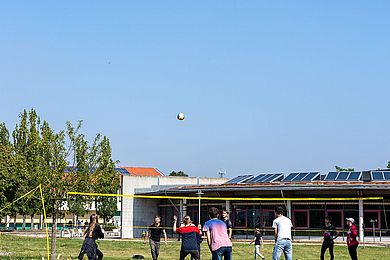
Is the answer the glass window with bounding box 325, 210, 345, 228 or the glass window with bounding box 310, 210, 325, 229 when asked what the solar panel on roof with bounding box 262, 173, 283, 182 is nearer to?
the glass window with bounding box 310, 210, 325, 229

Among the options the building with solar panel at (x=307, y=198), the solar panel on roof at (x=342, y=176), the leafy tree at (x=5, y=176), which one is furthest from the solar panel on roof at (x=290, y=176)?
the leafy tree at (x=5, y=176)

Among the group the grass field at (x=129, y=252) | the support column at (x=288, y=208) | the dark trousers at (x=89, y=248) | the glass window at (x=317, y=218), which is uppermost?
the support column at (x=288, y=208)

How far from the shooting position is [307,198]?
1908 inches

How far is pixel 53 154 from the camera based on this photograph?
24938 millimetres

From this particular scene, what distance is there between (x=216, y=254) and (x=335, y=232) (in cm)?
1002

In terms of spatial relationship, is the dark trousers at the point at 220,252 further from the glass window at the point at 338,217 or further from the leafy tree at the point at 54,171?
the glass window at the point at 338,217

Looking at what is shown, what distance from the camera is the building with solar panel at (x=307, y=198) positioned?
160 ft

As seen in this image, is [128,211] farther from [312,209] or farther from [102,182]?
[102,182]

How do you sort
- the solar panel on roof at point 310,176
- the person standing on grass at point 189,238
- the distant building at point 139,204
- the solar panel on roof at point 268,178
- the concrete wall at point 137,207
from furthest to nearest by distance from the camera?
the concrete wall at point 137,207 → the distant building at point 139,204 → the solar panel on roof at point 268,178 → the solar panel on roof at point 310,176 → the person standing on grass at point 189,238

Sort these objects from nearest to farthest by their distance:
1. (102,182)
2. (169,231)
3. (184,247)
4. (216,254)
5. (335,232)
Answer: (216,254)
(184,247)
(335,232)
(102,182)
(169,231)

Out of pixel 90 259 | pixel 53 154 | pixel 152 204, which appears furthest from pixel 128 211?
pixel 90 259

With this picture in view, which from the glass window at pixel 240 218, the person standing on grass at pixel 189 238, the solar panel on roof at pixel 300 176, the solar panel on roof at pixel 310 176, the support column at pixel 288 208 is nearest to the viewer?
the person standing on grass at pixel 189 238

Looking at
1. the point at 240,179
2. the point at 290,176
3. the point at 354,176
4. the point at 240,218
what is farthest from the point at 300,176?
the point at 240,218

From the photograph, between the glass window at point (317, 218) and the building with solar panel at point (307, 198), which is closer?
the building with solar panel at point (307, 198)
